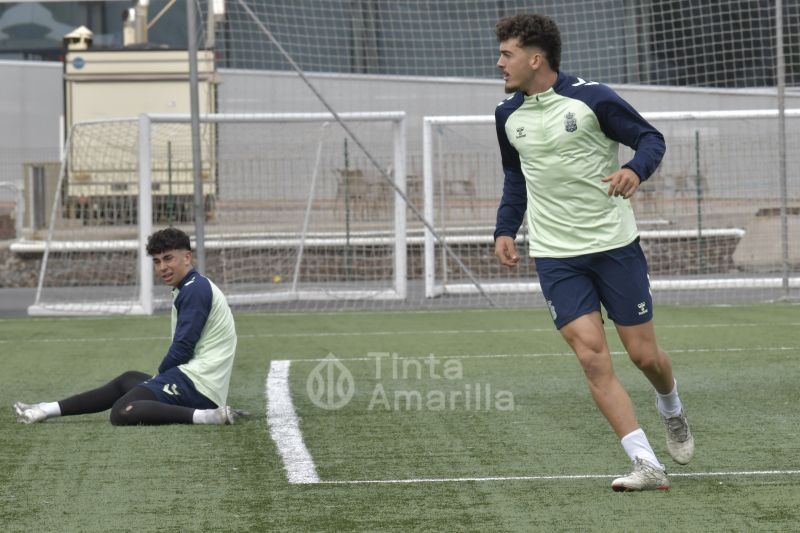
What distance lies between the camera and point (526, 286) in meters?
18.0

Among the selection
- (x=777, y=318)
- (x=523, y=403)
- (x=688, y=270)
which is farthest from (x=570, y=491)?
(x=688, y=270)

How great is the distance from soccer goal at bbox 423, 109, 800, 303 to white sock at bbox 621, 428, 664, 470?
1243cm

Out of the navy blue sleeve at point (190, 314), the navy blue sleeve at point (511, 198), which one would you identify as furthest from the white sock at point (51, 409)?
the navy blue sleeve at point (511, 198)

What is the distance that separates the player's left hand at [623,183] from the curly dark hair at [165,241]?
2761 mm

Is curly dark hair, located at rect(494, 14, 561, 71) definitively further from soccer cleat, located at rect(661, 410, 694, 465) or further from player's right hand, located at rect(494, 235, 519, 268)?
soccer cleat, located at rect(661, 410, 694, 465)

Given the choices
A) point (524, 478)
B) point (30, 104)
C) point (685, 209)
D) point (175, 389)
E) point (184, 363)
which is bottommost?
point (524, 478)

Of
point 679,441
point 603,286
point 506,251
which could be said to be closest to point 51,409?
point 506,251

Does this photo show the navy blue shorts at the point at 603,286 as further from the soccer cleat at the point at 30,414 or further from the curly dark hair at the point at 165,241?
the soccer cleat at the point at 30,414

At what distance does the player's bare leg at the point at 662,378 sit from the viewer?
584 centimetres

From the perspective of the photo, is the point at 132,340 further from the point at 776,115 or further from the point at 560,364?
the point at 776,115

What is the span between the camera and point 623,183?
5.45 m

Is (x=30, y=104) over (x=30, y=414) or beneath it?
over

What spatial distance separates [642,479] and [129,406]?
316 centimetres

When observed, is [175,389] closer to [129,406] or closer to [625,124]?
[129,406]
